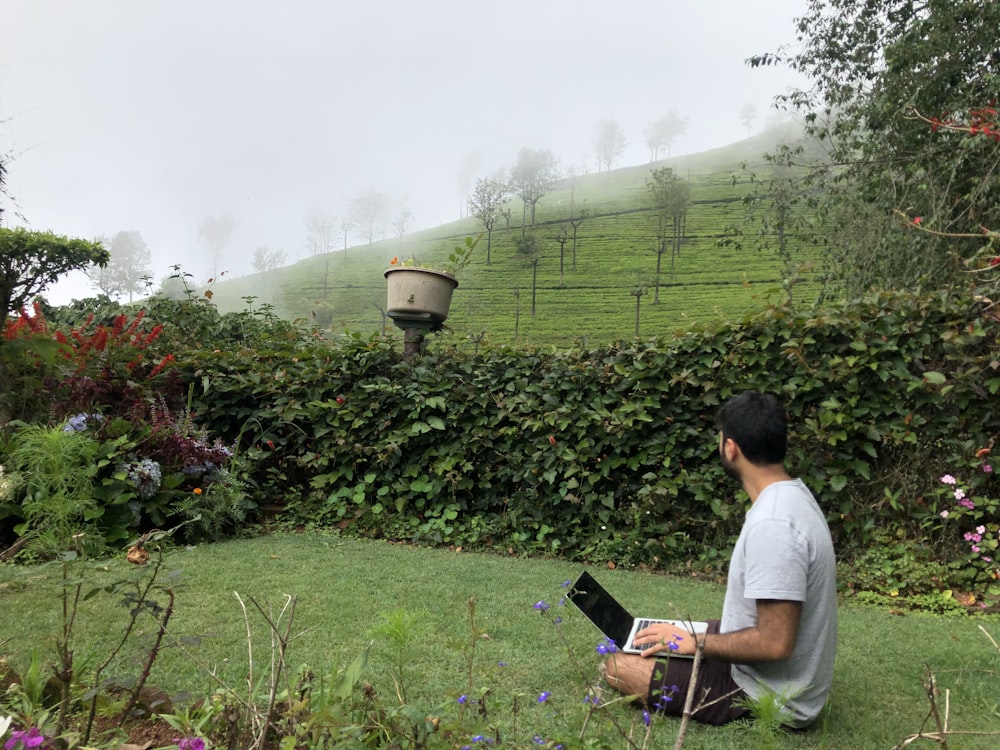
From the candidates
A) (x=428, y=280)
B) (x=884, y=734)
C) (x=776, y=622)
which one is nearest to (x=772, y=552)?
(x=776, y=622)

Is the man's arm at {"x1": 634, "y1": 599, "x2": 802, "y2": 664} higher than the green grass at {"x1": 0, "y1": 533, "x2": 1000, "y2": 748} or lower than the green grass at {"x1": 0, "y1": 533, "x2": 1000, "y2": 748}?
higher

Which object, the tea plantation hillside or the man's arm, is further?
the tea plantation hillside

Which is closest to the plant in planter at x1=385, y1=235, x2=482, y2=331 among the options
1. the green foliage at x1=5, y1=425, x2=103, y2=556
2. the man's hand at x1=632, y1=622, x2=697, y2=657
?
the green foliage at x1=5, y1=425, x2=103, y2=556

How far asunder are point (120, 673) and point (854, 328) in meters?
4.15

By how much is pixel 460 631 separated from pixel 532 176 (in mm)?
55265

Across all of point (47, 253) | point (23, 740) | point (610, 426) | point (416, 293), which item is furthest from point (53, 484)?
point (47, 253)

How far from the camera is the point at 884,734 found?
74.7 inches

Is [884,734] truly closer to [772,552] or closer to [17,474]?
[772,552]

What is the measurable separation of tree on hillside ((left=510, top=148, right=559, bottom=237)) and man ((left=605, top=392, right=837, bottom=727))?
42857 mm

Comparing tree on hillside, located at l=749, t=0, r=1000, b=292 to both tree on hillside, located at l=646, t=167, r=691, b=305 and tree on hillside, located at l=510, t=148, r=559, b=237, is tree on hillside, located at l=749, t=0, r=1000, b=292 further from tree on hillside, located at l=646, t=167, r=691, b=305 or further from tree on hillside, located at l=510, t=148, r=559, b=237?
tree on hillside, located at l=510, t=148, r=559, b=237

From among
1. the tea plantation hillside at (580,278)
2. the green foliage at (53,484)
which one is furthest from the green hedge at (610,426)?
the tea plantation hillside at (580,278)

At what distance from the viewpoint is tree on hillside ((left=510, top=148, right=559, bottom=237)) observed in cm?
4703

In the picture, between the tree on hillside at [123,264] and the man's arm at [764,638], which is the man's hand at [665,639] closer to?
the man's arm at [764,638]

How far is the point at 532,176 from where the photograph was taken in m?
54.5
